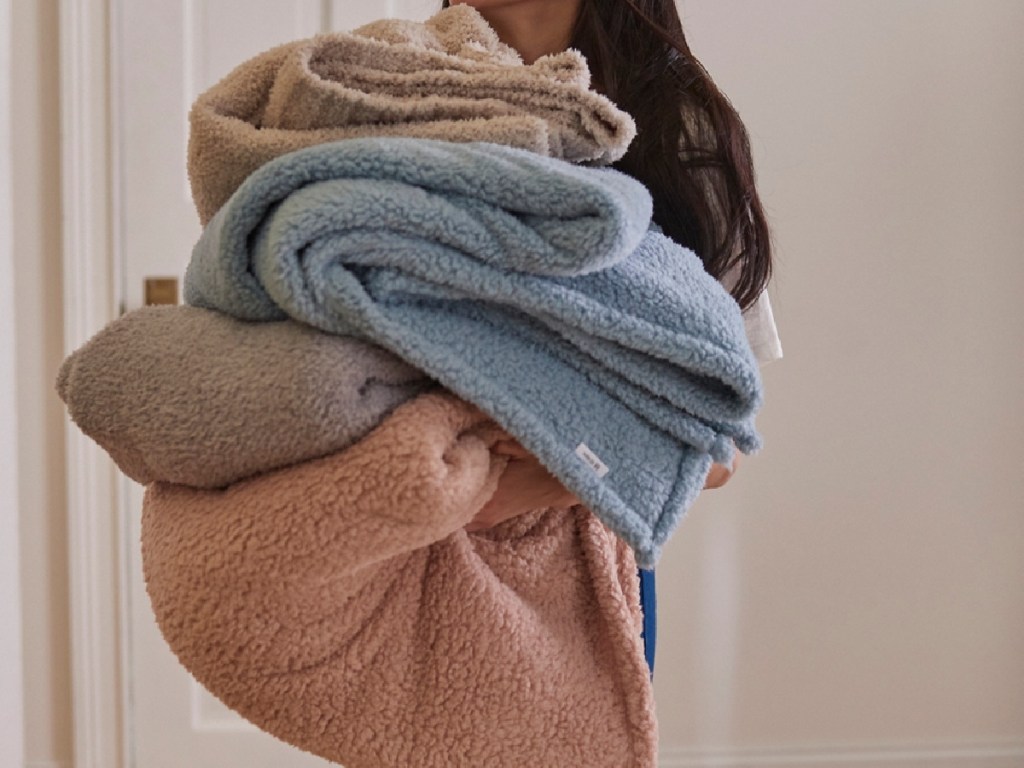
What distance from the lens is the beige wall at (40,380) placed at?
129cm

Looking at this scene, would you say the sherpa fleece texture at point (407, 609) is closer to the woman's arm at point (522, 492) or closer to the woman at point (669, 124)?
the woman's arm at point (522, 492)

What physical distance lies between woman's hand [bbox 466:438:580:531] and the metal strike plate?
3.33 ft

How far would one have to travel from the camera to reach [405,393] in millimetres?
418

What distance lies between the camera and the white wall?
1342mm

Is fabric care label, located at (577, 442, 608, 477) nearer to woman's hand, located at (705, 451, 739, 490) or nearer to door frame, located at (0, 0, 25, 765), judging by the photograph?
woman's hand, located at (705, 451, 739, 490)

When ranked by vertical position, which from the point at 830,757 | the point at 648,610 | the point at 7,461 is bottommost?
the point at 830,757

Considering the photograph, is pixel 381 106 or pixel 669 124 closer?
pixel 381 106

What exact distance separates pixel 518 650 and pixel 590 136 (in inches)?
11.0

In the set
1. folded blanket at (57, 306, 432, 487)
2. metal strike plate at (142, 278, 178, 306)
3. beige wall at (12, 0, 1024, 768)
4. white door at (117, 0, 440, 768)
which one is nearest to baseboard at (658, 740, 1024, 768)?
beige wall at (12, 0, 1024, 768)

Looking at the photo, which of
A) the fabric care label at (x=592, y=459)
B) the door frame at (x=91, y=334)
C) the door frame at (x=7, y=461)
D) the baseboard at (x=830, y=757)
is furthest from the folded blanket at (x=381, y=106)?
the baseboard at (x=830, y=757)

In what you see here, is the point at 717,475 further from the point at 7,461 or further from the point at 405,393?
the point at 7,461

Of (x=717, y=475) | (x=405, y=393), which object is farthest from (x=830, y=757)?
(x=405, y=393)

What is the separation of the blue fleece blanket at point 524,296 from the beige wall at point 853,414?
98cm

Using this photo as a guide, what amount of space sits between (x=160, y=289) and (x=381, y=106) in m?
1.01
